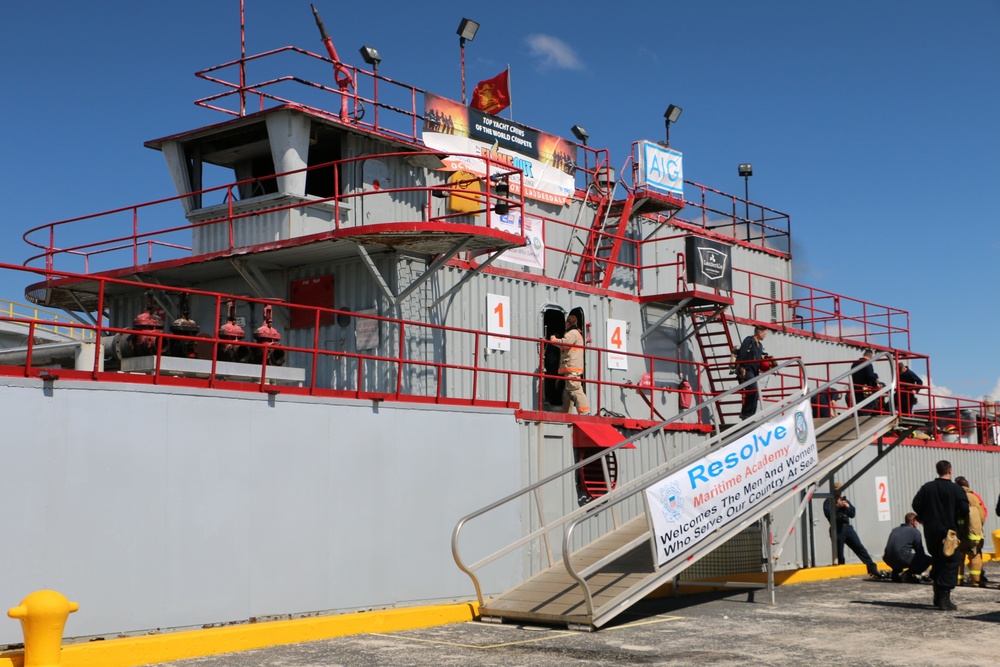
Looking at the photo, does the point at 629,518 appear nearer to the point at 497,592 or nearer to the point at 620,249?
the point at 497,592

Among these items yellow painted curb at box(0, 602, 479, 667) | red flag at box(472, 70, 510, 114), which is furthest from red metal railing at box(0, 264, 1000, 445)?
red flag at box(472, 70, 510, 114)

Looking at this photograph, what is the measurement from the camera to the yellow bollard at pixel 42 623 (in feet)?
30.6

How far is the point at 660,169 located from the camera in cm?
2323

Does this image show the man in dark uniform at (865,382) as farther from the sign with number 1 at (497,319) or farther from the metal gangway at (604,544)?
the sign with number 1 at (497,319)

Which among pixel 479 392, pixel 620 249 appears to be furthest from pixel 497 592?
pixel 620 249

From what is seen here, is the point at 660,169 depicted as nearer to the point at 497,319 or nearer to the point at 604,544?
the point at 497,319

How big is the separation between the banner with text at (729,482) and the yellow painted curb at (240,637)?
283 cm

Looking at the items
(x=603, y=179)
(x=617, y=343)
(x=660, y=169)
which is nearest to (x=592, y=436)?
(x=617, y=343)

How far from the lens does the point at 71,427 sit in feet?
35.5

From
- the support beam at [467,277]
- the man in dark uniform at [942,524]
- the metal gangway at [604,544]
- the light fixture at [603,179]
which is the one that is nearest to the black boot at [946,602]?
the man in dark uniform at [942,524]

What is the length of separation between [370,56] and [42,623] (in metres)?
12.6

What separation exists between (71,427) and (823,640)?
8.19m

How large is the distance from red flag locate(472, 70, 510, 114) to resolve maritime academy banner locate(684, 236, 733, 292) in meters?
4.49

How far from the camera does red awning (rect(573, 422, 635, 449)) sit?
1589cm
